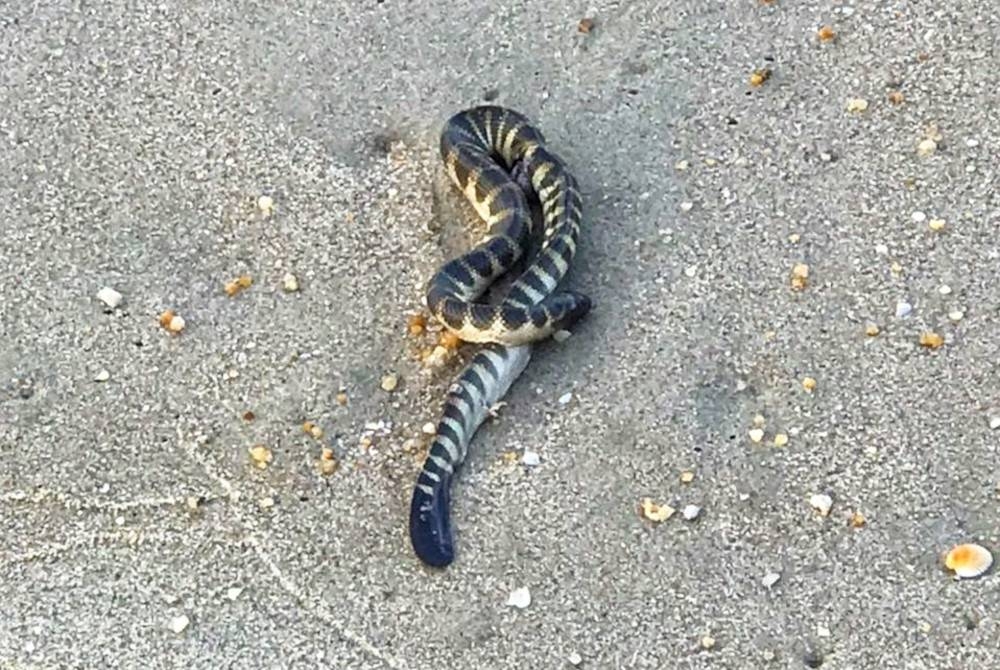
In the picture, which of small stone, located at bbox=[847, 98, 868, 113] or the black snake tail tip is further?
small stone, located at bbox=[847, 98, 868, 113]

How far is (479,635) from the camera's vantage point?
511cm

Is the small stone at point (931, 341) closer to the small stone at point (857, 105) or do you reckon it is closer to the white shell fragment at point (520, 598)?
the small stone at point (857, 105)

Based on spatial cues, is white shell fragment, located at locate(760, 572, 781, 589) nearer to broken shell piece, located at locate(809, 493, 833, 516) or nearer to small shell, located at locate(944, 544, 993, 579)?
broken shell piece, located at locate(809, 493, 833, 516)

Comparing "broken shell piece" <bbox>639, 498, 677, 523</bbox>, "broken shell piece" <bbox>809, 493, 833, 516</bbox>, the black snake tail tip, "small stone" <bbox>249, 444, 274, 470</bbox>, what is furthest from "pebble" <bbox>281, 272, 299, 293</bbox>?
"broken shell piece" <bbox>809, 493, 833, 516</bbox>

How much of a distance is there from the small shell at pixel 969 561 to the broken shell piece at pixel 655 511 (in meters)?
0.81

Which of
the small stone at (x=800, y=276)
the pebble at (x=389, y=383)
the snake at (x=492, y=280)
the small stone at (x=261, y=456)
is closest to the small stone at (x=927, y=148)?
the small stone at (x=800, y=276)

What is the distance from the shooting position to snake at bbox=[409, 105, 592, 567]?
5.50 metres

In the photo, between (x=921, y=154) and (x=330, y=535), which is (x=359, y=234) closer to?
(x=330, y=535)

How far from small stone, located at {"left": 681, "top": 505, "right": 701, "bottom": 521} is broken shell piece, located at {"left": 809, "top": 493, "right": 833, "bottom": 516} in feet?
1.10

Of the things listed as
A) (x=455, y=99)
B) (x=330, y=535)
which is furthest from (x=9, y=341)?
(x=455, y=99)

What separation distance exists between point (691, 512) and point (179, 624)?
1.54m

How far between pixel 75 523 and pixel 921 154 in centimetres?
317

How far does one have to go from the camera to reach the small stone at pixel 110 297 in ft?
20.5

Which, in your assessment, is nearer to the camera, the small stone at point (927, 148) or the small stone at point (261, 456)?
the small stone at point (261, 456)
